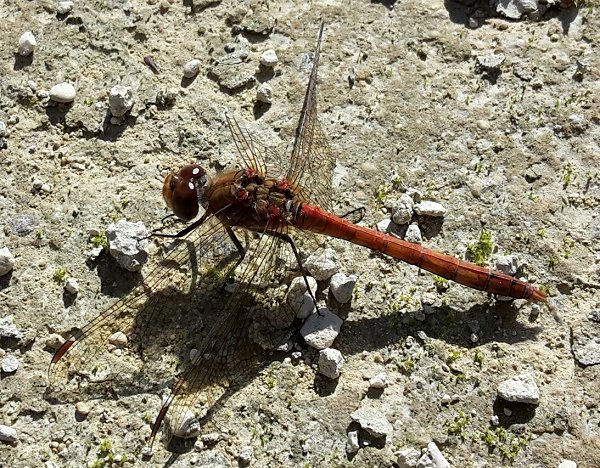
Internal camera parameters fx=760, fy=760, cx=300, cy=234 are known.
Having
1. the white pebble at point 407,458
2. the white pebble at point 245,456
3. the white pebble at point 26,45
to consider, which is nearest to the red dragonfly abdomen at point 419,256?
the white pebble at point 407,458

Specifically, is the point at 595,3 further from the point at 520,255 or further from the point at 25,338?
the point at 25,338

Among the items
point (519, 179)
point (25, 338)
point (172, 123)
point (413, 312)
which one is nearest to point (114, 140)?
point (172, 123)

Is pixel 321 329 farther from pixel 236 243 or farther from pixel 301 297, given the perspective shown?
pixel 236 243

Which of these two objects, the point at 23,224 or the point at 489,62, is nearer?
the point at 23,224

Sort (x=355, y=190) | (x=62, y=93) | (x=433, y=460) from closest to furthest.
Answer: (x=433, y=460)
(x=355, y=190)
(x=62, y=93)

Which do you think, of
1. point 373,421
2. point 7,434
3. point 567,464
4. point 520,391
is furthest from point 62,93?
point 567,464

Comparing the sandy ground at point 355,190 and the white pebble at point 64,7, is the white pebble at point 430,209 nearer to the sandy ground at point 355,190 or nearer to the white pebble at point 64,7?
the sandy ground at point 355,190
